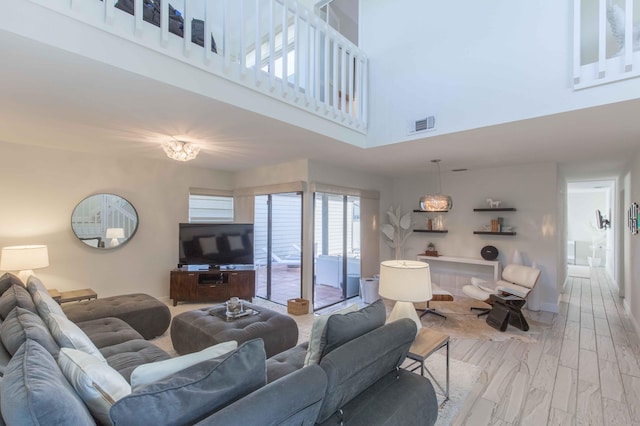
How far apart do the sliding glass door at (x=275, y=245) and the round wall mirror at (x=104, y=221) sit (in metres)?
1.98

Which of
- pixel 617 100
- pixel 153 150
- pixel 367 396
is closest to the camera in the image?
pixel 367 396

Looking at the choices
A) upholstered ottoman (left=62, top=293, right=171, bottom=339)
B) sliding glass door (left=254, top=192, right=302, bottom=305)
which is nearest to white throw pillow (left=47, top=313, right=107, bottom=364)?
upholstered ottoman (left=62, top=293, right=171, bottom=339)

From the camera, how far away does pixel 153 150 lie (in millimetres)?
4285

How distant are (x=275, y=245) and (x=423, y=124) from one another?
10.6 ft

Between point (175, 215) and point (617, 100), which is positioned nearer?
point (617, 100)

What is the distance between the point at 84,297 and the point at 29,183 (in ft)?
5.47

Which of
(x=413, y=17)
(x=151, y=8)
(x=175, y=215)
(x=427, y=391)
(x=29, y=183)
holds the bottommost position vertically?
(x=427, y=391)

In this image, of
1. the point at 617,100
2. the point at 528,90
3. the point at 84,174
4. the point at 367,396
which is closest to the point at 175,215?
the point at 84,174

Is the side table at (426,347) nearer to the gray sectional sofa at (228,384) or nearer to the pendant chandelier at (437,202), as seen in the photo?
the gray sectional sofa at (228,384)

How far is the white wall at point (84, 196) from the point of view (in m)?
3.98

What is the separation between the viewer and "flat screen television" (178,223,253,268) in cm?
510

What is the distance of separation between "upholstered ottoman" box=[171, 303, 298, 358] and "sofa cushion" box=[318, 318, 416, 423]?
1218mm

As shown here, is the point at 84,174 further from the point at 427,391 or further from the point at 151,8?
the point at 427,391

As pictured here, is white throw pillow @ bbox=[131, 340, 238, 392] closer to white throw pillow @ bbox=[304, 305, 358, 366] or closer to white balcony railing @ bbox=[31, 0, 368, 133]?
white throw pillow @ bbox=[304, 305, 358, 366]
